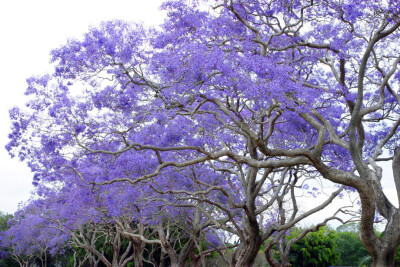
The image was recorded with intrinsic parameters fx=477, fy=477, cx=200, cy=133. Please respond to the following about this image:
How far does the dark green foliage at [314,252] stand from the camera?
21.1 m

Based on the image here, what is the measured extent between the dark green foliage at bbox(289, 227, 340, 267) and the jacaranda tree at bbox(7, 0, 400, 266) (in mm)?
6632

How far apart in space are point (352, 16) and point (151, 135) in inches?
265

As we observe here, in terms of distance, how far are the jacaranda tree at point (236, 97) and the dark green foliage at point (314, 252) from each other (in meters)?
6.63

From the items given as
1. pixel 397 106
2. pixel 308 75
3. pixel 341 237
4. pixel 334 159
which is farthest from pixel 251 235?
pixel 341 237

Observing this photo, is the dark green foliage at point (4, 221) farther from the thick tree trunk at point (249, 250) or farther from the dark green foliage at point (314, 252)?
the thick tree trunk at point (249, 250)

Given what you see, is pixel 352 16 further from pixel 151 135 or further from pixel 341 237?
pixel 341 237

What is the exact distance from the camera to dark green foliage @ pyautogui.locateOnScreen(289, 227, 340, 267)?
2109cm

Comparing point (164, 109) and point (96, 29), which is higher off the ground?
point (96, 29)

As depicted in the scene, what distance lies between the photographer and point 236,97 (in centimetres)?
1005

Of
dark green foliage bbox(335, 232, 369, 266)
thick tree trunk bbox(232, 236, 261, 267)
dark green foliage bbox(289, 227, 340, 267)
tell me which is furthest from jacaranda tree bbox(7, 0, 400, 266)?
dark green foliage bbox(335, 232, 369, 266)

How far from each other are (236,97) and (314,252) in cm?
1350

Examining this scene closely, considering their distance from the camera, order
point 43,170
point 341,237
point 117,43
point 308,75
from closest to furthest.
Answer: point 117,43 → point 308,75 → point 43,170 → point 341,237

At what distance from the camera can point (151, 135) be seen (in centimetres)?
1424

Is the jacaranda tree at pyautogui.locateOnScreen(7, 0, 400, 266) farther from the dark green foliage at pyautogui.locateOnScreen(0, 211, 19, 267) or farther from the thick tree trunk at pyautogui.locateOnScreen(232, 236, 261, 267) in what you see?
the dark green foliage at pyautogui.locateOnScreen(0, 211, 19, 267)
